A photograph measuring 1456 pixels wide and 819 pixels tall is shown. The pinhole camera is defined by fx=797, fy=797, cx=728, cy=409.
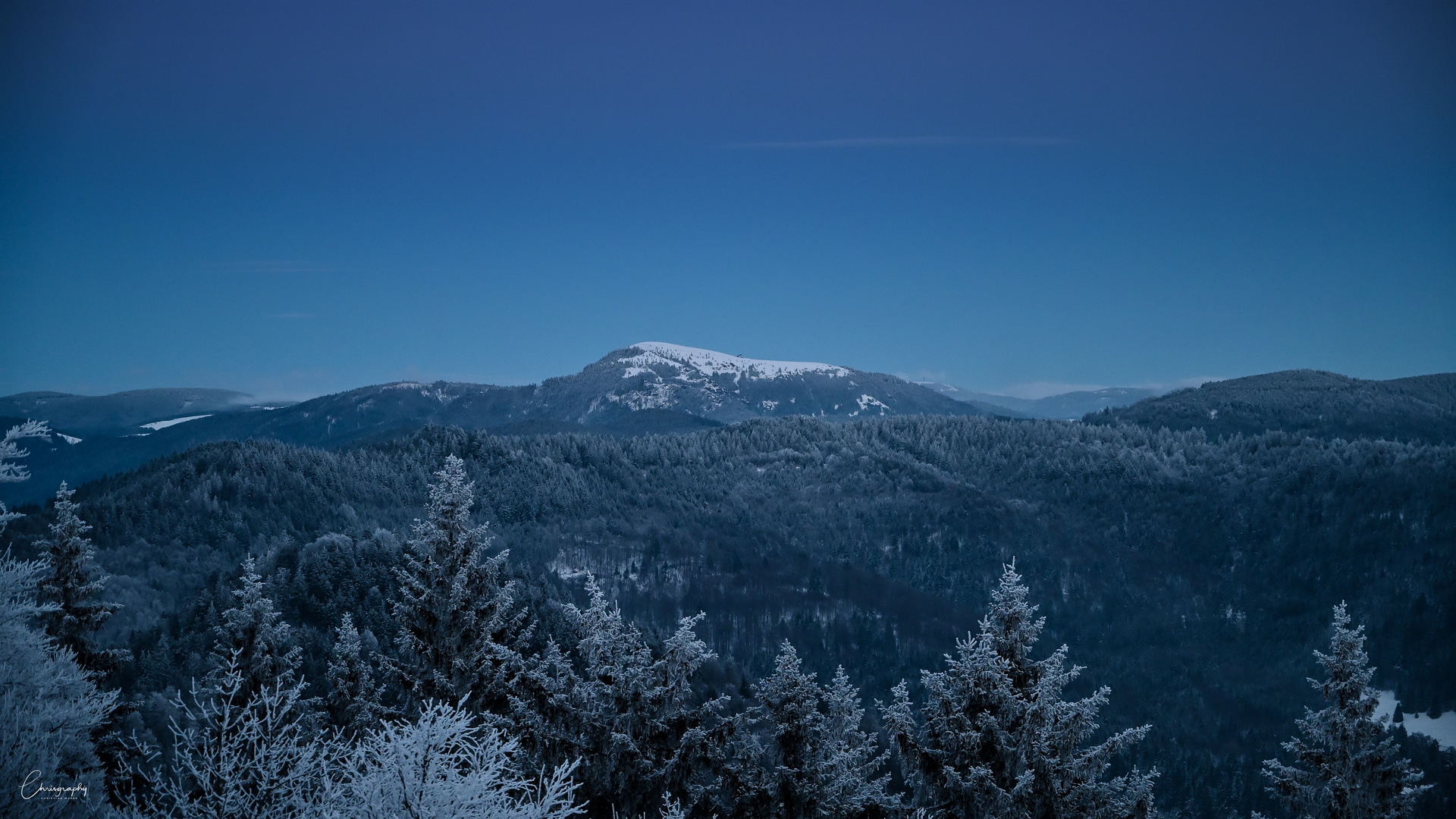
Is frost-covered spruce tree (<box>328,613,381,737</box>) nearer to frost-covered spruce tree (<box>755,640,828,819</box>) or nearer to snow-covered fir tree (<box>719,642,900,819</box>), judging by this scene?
snow-covered fir tree (<box>719,642,900,819</box>)

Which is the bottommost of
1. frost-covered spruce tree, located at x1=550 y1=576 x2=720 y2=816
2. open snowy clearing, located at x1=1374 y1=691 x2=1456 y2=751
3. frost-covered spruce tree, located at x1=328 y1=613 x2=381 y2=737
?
open snowy clearing, located at x1=1374 y1=691 x2=1456 y2=751

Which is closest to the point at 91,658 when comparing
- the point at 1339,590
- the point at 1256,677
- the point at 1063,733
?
the point at 1063,733

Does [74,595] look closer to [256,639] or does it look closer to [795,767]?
[256,639]

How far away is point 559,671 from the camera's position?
22.3 m

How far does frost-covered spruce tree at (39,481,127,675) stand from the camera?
1043 inches

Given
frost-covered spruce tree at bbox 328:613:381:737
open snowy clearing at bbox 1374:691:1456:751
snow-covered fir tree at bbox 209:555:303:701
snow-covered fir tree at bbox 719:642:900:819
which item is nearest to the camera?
snow-covered fir tree at bbox 719:642:900:819

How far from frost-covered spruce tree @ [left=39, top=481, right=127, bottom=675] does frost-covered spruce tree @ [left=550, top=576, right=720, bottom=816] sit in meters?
18.0

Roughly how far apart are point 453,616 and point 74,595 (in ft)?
51.1

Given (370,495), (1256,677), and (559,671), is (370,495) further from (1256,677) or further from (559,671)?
(1256,677)

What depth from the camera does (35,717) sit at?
11.1 meters

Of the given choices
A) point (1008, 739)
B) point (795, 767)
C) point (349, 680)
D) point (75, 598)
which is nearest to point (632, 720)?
point (795, 767)

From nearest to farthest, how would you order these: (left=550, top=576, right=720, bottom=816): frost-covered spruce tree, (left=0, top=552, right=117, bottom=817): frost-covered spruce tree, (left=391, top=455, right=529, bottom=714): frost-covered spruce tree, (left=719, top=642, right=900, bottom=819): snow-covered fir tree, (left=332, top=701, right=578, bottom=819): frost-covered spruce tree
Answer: (left=332, top=701, right=578, bottom=819): frost-covered spruce tree → (left=0, top=552, right=117, bottom=817): frost-covered spruce tree → (left=550, top=576, right=720, bottom=816): frost-covered spruce tree → (left=719, top=642, right=900, bottom=819): snow-covered fir tree → (left=391, top=455, right=529, bottom=714): frost-covered spruce tree

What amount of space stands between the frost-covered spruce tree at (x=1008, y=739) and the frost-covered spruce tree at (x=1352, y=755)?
22.1 ft

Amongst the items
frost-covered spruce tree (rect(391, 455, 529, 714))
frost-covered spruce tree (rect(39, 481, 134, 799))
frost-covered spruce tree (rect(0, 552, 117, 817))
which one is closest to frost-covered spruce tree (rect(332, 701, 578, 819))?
frost-covered spruce tree (rect(0, 552, 117, 817))
